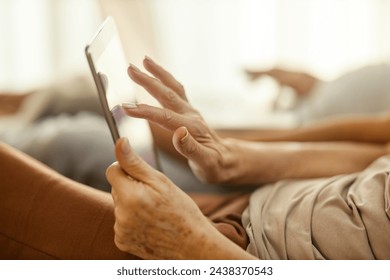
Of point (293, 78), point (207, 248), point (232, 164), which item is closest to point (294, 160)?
point (232, 164)

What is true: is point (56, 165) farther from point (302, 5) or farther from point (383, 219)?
point (302, 5)

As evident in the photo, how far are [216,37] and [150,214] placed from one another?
1.88 m

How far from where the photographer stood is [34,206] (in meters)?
0.70

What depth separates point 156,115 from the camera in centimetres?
70

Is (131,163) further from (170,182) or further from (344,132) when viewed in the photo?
(344,132)

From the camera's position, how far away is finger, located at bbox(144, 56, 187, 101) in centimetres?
77

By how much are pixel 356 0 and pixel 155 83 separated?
1784mm

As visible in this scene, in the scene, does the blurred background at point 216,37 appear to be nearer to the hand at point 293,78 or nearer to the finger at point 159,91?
the hand at point 293,78

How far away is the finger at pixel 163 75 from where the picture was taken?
0.77 m

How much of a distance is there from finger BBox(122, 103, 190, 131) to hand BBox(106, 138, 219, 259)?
78mm

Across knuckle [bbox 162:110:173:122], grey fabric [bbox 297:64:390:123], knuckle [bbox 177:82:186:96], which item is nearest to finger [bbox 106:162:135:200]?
knuckle [bbox 162:110:173:122]

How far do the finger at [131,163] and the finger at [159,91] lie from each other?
0.15m

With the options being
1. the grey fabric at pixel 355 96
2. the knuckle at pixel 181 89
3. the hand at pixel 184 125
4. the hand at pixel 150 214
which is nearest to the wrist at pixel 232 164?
the hand at pixel 184 125

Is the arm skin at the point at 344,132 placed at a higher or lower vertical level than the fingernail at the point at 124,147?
lower
